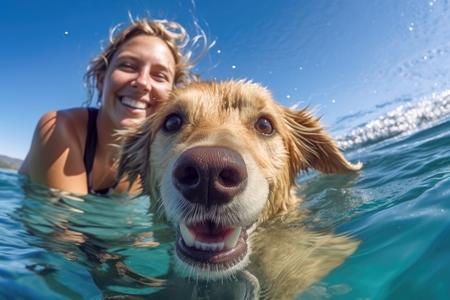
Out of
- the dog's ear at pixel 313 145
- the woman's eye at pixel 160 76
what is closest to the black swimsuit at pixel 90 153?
the woman's eye at pixel 160 76

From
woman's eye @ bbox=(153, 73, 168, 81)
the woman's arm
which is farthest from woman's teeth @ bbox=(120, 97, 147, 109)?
the woman's arm

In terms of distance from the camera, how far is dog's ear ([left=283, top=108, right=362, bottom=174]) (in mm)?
5191

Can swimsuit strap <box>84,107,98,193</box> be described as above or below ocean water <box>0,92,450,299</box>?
above

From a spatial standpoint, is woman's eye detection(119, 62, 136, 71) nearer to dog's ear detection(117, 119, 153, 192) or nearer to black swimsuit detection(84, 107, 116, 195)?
black swimsuit detection(84, 107, 116, 195)

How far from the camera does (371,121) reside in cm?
1733

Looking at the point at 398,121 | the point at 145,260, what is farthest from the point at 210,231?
the point at 398,121

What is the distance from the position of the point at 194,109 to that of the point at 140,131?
3.43 ft

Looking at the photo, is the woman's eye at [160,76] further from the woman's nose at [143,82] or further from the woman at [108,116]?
the woman's nose at [143,82]

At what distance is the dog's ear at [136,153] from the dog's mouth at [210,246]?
6.02 feet

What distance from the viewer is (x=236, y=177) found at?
9.87 ft

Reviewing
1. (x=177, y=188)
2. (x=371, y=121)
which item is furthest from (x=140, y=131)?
(x=371, y=121)

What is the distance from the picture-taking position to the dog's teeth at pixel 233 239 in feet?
10.9

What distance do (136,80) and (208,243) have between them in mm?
4183

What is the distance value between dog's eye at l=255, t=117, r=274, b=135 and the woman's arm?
124 inches
